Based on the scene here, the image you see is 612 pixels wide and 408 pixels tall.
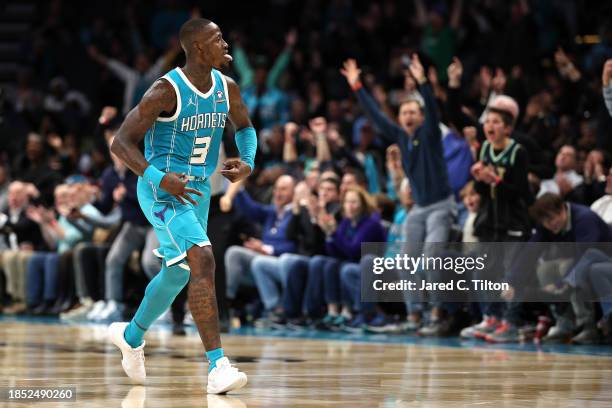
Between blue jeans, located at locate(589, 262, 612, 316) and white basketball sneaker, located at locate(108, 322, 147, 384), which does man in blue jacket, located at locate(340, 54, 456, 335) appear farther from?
white basketball sneaker, located at locate(108, 322, 147, 384)

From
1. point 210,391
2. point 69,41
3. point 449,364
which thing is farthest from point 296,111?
A: point 210,391

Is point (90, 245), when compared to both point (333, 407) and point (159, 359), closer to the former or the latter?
point (159, 359)

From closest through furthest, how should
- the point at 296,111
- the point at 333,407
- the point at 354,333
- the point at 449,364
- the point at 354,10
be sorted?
the point at 333,407 → the point at 449,364 → the point at 354,333 → the point at 296,111 → the point at 354,10

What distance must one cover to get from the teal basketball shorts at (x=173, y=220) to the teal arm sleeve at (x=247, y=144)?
363 mm

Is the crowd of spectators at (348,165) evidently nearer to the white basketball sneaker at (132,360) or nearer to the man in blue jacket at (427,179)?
the man in blue jacket at (427,179)

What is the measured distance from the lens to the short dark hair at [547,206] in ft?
32.5

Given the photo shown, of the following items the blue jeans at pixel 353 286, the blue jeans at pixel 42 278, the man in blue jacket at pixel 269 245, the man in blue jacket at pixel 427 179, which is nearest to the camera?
the man in blue jacket at pixel 427 179

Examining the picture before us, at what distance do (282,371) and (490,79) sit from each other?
5.50 metres

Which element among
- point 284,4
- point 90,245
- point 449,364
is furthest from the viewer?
point 284,4

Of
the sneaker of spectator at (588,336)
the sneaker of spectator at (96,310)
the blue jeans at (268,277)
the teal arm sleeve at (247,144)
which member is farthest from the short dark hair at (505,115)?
the sneaker of spectator at (96,310)

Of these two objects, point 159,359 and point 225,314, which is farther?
point 225,314

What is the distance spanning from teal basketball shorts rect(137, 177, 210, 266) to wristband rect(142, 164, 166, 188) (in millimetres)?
213

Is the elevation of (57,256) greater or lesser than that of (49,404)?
greater

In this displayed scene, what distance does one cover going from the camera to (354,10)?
18891 millimetres
